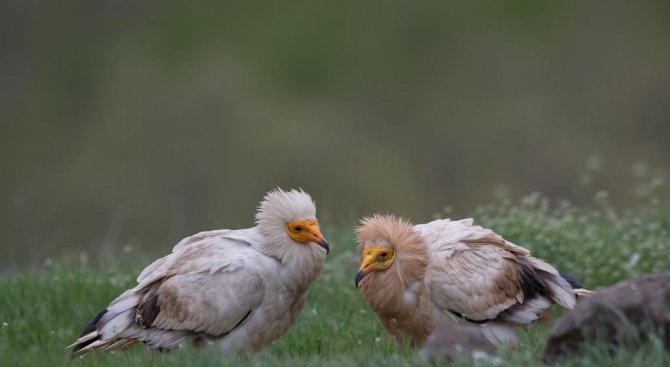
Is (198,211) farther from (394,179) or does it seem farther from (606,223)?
Answer: (606,223)

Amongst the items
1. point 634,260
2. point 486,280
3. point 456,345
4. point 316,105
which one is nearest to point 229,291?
point 486,280

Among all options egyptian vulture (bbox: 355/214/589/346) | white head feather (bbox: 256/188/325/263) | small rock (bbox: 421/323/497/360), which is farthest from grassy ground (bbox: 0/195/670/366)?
small rock (bbox: 421/323/497/360)

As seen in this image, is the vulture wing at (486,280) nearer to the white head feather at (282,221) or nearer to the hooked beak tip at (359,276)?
the hooked beak tip at (359,276)

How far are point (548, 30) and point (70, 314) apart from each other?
21.1m

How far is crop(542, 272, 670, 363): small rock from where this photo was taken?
709 centimetres

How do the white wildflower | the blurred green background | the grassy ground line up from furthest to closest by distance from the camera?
the blurred green background
the white wildflower
the grassy ground

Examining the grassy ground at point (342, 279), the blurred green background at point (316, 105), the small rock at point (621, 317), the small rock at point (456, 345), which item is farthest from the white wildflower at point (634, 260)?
the blurred green background at point (316, 105)

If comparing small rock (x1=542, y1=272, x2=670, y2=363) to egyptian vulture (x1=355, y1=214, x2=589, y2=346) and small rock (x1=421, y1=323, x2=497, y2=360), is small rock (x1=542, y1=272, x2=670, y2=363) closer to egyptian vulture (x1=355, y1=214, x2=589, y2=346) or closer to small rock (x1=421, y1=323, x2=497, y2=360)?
small rock (x1=421, y1=323, x2=497, y2=360)

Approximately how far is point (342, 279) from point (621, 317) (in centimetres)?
479

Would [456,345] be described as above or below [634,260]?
below

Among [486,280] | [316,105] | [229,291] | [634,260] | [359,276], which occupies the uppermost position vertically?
[316,105]

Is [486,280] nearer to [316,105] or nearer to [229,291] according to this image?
[229,291]

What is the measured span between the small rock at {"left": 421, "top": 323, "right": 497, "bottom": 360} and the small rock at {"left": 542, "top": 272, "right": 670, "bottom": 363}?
1.41 ft

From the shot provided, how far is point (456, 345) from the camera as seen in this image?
739 cm
